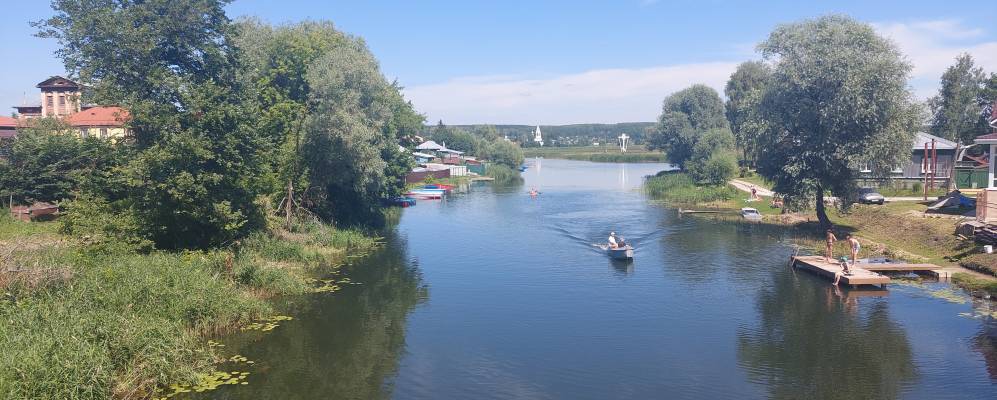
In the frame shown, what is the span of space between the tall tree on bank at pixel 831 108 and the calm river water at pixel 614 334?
6.23 m

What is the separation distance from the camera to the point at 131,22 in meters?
29.3

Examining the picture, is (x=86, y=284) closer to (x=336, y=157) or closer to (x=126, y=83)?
(x=126, y=83)

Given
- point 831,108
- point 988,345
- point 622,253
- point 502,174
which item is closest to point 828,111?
point 831,108

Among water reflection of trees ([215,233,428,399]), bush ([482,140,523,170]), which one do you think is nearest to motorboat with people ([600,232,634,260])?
water reflection of trees ([215,233,428,399])

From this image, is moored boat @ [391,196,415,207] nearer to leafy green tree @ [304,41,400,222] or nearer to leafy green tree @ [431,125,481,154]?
leafy green tree @ [304,41,400,222]

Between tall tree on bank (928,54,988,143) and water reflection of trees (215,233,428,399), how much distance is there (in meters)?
64.1

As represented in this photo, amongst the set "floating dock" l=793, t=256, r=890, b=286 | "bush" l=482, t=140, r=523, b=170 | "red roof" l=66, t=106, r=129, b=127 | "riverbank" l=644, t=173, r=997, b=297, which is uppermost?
"red roof" l=66, t=106, r=129, b=127

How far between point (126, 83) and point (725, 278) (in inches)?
1223

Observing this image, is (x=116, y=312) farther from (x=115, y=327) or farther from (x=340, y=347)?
(x=340, y=347)

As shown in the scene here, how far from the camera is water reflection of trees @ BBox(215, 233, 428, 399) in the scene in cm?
1859

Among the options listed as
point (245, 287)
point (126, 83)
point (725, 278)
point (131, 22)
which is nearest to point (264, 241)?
point (245, 287)

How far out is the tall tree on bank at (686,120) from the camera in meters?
93.3

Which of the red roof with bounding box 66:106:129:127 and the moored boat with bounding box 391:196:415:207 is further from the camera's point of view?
the moored boat with bounding box 391:196:415:207

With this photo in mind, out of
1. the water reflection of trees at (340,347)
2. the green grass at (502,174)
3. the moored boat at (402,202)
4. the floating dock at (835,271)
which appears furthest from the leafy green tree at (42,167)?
the green grass at (502,174)
